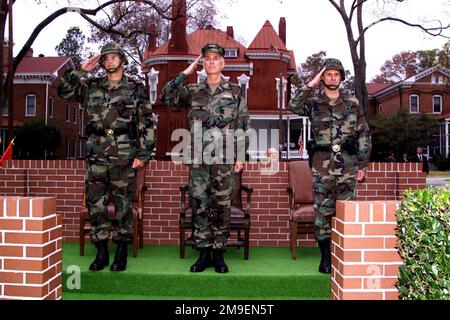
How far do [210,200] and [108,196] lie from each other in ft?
2.99

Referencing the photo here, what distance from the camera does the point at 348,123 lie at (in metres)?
4.71

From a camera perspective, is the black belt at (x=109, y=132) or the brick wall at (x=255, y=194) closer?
the black belt at (x=109, y=132)

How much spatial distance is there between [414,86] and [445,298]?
4372cm

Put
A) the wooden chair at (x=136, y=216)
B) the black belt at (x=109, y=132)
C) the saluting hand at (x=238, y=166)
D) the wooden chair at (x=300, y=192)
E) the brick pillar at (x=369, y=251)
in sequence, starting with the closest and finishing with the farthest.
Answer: the brick pillar at (x=369, y=251) < the black belt at (x=109, y=132) < the saluting hand at (x=238, y=166) < the wooden chair at (x=136, y=216) < the wooden chair at (x=300, y=192)

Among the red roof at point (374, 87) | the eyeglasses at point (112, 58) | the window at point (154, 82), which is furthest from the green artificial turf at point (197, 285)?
the red roof at point (374, 87)

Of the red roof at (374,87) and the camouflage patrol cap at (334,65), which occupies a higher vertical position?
the red roof at (374,87)

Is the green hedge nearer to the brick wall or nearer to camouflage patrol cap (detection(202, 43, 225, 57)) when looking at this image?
camouflage patrol cap (detection(202, 43, 225, 57))

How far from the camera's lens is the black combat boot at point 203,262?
444 centimetres

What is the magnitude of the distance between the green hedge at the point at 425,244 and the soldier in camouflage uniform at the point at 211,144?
2077 mm

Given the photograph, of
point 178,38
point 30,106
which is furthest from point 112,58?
point 30,106

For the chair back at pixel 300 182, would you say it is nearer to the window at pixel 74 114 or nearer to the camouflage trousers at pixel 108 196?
the camouflage trousers at pixel 108 196

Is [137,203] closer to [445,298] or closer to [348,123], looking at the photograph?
[348,123]

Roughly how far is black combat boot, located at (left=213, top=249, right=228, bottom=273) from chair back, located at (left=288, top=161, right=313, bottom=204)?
147 cm
